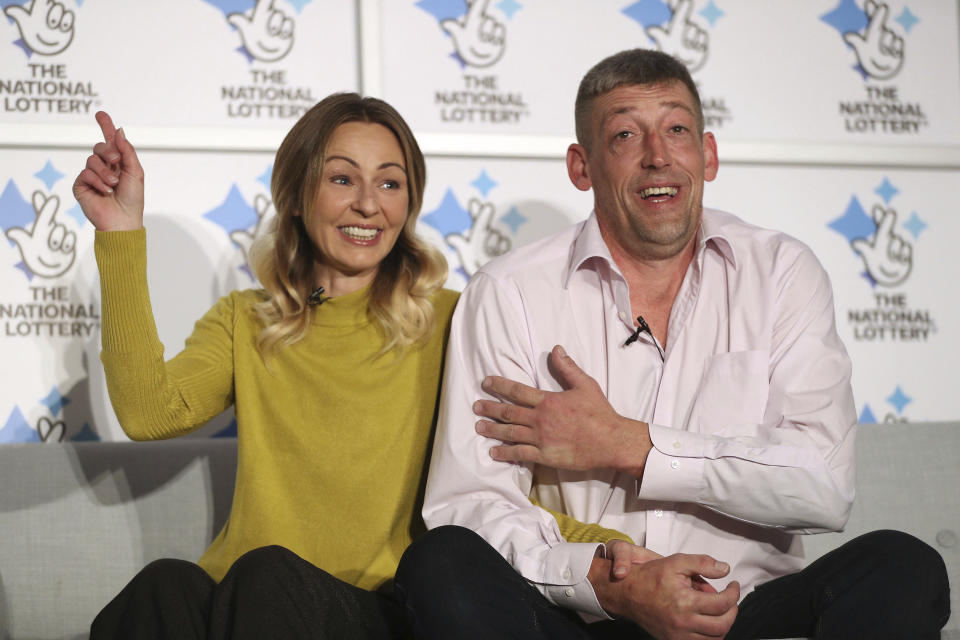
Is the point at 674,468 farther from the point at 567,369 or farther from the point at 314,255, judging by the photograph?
the point at 314,255

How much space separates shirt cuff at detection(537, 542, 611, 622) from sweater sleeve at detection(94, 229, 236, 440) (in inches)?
30.1

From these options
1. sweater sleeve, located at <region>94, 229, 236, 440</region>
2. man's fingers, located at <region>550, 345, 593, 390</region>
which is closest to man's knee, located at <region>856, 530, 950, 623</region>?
man's fingers, located at <region>550, 345, 593, 390</region>

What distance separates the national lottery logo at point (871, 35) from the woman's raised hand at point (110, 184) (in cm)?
196

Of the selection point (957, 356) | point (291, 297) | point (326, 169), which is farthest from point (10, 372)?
point (957, 356)

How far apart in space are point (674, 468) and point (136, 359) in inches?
36.9

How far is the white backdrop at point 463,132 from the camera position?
242 cm

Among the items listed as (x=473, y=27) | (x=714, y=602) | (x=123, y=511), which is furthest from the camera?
(x=473, y=27)

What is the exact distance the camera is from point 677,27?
108 inches

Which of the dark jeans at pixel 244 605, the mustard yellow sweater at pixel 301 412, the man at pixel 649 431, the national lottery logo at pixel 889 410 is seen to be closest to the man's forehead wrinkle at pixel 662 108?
the man at pixel 649 431

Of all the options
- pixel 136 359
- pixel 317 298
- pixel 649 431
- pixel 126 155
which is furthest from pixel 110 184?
pixel 649 431

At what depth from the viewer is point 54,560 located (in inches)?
81.1

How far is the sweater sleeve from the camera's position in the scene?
1771mm

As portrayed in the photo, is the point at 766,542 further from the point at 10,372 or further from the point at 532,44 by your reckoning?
the point at 10,372

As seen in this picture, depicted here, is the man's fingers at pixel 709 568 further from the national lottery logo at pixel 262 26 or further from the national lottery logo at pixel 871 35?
the national lottery logo at pixel 871 35
